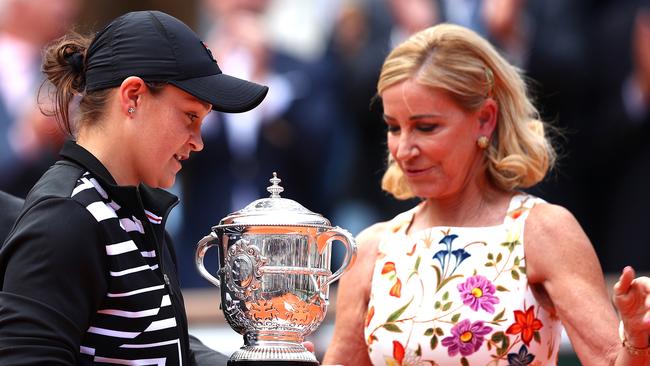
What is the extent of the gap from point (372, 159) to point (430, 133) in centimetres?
262

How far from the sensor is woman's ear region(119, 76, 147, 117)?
2.34m

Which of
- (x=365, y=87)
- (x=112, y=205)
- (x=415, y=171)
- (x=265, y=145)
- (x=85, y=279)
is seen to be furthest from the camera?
(x=265, y=145)

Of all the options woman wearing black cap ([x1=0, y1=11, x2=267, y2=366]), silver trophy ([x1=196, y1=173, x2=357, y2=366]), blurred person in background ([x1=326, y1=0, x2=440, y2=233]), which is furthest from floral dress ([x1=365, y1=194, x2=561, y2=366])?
blurred person in background ([x1=326, y1=0, x2=440, y2=233])

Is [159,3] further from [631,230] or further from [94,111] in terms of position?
[94,111]

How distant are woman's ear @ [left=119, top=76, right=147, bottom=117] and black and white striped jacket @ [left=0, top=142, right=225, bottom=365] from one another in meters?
0.12

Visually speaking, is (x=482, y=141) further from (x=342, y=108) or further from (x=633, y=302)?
(x=342, y=108)

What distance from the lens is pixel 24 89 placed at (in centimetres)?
622

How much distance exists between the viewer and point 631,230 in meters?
5.18

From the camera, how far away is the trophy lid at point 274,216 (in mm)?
2500

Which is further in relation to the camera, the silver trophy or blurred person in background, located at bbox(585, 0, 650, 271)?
blurred person in background, located at bbox(585, 0, 650, 271)

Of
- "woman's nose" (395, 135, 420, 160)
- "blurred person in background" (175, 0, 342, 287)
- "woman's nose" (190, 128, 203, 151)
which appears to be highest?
"woman's nose" (190, 128, 203, 151)

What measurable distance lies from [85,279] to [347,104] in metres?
3.70

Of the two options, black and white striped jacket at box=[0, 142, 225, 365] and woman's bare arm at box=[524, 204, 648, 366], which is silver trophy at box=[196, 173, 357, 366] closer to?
black and white striped jacket at box=[0, 142, 225, 365]

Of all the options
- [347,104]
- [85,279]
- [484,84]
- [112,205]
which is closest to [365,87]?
[347,104]
